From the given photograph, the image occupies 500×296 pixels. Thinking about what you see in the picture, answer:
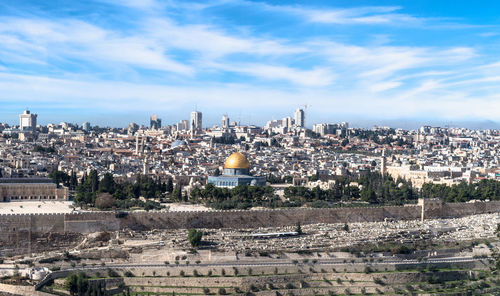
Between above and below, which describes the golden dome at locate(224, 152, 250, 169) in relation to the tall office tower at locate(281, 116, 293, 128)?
below

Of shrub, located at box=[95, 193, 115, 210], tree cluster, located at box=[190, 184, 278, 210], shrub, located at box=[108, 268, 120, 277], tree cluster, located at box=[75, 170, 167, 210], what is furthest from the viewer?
tree cluster, located at box=[190, 184, 278, 210]

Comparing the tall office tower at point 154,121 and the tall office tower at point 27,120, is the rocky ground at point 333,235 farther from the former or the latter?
the tall office tower at point 154,121

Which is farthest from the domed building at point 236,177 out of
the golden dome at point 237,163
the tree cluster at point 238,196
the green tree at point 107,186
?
the green tree at point 107,186

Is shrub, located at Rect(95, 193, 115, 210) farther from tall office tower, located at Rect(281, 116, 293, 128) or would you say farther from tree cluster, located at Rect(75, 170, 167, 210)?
tall office tower, located at Rect(281, 116, 293, 128)

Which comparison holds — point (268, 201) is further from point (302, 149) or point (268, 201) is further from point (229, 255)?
point (302, 149)

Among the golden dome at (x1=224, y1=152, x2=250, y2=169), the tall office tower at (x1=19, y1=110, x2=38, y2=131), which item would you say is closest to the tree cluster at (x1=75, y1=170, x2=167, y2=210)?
the golden dome at (x1=224, y1=152, x2=250, y2=169)

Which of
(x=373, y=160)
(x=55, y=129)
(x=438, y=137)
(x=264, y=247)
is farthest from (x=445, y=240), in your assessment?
(x=55, y=129)

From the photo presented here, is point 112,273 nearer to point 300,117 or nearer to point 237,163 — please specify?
point 237,163
